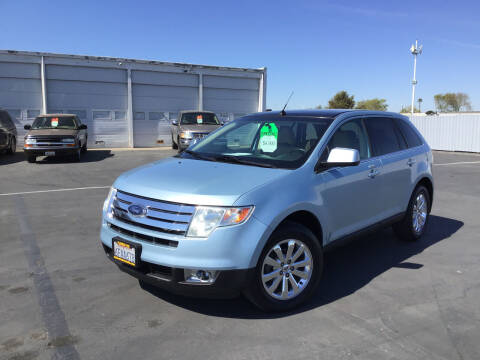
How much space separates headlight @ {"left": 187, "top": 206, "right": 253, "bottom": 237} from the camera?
119 inches

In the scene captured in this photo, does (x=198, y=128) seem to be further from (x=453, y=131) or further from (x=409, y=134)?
(x=453, y=131)

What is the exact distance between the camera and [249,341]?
301 cm

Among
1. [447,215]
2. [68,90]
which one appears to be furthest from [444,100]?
[447,215]

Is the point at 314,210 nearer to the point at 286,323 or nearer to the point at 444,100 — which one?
the point at 286,323

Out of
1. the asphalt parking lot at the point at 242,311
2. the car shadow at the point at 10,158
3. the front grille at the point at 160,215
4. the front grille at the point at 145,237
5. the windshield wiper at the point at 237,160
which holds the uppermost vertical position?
the windshield wiper at the point at 237,160

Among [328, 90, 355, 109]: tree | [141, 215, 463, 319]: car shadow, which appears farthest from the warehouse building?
[328, 90, 355, 109]: tree

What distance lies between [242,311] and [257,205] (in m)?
0.99

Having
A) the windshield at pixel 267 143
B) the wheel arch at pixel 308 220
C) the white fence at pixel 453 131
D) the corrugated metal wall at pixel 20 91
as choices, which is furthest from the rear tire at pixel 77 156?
the white fence at pixel 453 131

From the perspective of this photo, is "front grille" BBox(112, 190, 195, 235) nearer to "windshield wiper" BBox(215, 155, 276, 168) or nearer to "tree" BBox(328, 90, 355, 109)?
"windshield wiper" BBox(215, 155, 276, 168)

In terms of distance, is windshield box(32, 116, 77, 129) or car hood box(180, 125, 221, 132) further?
Answer: car hood box(180, 125, 221, 132)

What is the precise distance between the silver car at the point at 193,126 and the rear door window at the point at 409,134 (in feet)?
38.3

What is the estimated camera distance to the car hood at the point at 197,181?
122 inches

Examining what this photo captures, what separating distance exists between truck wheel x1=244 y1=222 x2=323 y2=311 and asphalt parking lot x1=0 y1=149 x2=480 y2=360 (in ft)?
0.46

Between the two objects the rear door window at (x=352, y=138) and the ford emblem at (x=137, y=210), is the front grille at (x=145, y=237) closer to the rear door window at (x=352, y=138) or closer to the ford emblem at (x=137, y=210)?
the ford emblem at (x=137, y=210)
